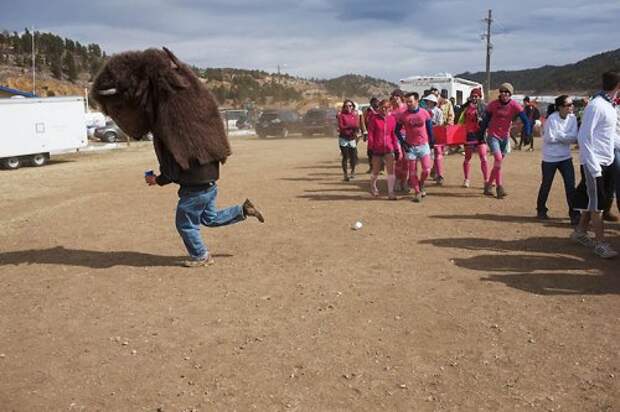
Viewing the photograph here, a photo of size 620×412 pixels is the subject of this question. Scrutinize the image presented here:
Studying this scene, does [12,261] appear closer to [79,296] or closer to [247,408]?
[79,296]

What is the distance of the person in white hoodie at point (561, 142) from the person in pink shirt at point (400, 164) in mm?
2553

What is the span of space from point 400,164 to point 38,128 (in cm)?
1518

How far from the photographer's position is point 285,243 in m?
7.09

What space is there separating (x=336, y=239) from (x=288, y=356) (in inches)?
132

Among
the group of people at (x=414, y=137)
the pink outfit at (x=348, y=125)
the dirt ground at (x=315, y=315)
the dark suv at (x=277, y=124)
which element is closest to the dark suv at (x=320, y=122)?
the dark suv at (x=277, y=124)

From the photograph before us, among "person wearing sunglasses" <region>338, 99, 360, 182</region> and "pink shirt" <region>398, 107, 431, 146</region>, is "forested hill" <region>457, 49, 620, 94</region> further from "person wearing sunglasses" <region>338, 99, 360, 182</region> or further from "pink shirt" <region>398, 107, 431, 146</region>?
"pink shirt" <region>398, 107, 431, 146</region>

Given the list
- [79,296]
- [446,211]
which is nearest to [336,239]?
[446,211]

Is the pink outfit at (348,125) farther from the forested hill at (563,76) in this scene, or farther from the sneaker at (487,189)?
the forested hill at (563,76)

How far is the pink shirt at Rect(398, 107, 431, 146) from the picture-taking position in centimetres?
938

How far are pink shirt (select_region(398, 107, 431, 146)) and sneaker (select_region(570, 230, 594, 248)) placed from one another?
11.1 feet

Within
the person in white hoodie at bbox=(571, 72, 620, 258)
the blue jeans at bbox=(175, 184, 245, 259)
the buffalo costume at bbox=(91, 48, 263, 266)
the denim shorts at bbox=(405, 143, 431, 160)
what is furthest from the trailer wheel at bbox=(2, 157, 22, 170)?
the person in white hoodie at bbox=(571, 72, 620, 258)

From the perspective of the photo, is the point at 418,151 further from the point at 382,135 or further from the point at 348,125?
the point at 348,125

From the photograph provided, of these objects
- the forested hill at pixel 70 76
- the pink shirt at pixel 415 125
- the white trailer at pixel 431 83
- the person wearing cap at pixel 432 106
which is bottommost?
the pink shirt at pixel 415 125

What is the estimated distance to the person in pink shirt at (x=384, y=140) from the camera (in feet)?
32.3
